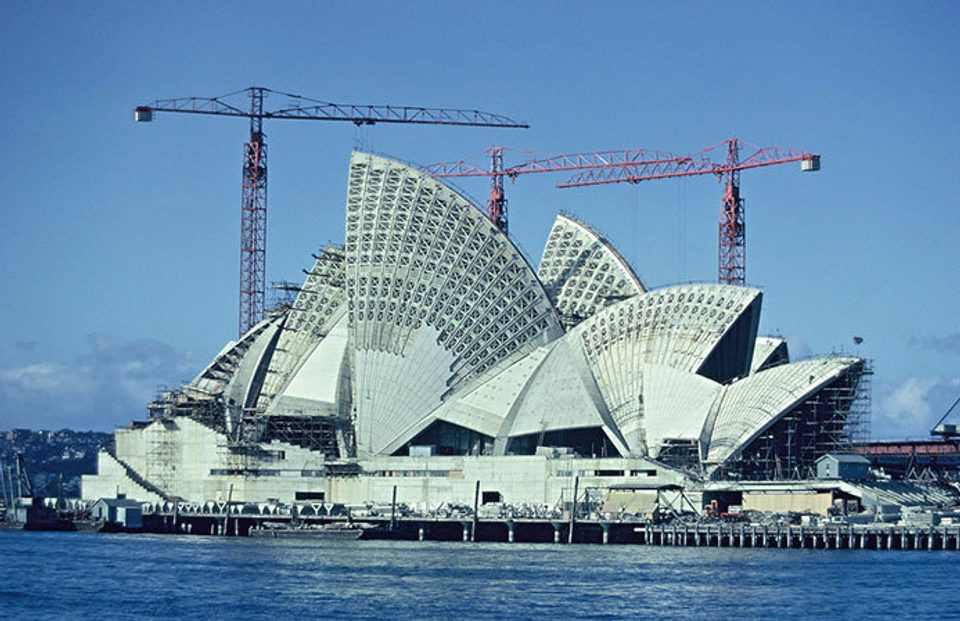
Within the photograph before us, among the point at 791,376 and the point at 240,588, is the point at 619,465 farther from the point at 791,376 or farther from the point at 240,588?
the point at 240,588

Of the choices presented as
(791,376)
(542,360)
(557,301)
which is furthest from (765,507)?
(557,301)

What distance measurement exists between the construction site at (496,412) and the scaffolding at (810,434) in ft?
0.94

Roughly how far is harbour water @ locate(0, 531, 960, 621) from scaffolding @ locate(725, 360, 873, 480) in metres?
24.7

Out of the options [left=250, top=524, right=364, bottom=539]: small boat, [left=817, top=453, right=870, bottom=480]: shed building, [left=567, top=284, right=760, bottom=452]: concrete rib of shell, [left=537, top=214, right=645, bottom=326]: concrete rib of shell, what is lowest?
[left=250, top=524, right=364, bottom=539]: small boat

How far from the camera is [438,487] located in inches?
6919

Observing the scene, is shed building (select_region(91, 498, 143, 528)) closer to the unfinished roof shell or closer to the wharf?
the wharf

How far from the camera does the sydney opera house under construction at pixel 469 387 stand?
16450cm

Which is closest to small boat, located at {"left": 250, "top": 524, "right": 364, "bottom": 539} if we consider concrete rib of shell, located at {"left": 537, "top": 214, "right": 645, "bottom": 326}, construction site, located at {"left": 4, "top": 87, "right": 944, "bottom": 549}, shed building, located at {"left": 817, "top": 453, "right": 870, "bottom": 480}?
construction site, located at {"left": 4, "top": 87, "right": 944, "bottom": 549}

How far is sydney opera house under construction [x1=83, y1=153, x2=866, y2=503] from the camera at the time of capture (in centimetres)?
16450

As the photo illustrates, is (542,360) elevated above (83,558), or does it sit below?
above

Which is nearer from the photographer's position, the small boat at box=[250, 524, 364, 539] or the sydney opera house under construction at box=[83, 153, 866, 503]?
the small boat at box=[250, 524, 364, 539]

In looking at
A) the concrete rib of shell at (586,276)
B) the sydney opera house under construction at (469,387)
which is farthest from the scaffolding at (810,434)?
the concrete rib of shell at (586,276)

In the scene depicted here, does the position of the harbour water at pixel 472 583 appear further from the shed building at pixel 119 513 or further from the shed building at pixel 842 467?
the shed building at pixel 119 513

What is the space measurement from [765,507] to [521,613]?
2429 inches
